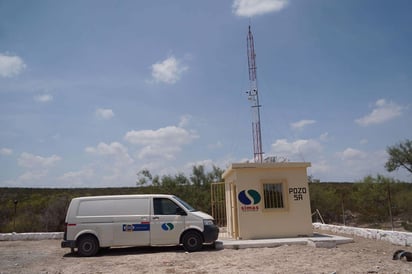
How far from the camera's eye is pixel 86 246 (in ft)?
38.3

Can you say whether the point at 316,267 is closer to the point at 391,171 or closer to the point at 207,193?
the point at 207,193

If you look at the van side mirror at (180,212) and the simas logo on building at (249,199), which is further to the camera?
the simas logo on building at (249,199)

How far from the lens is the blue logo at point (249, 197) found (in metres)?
13.8

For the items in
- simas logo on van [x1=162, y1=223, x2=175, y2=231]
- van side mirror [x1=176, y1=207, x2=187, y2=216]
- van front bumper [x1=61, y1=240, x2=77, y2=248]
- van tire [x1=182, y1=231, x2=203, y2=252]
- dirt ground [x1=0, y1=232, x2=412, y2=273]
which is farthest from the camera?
van side mirror [x1=176, y1=207, x2=187, y2=216]

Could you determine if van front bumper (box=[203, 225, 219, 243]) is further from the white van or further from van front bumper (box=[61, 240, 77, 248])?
van front bumper (box=[61, 240, 77, 248])

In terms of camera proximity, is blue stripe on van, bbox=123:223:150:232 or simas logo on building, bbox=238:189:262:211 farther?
simas logo on building, bbox=238:189:262:211

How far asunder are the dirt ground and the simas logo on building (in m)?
2.48

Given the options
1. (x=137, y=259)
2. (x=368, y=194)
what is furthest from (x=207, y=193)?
(x=137, y=259)

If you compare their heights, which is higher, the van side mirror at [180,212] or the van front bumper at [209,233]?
the van side mirror at [180,212]

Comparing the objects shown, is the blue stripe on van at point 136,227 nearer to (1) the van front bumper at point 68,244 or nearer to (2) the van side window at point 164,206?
(2) the van side window at point 164,206

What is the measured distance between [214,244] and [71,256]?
14.6ft

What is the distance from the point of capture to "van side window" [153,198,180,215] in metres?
12.0

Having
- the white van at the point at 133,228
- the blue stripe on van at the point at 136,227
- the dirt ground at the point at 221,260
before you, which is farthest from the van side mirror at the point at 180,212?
the dirt ground at the point at 221,260

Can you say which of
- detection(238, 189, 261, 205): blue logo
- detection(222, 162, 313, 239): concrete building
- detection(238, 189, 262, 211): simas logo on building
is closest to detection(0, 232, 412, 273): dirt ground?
detection(222, 162, 313, 239): concrete building
